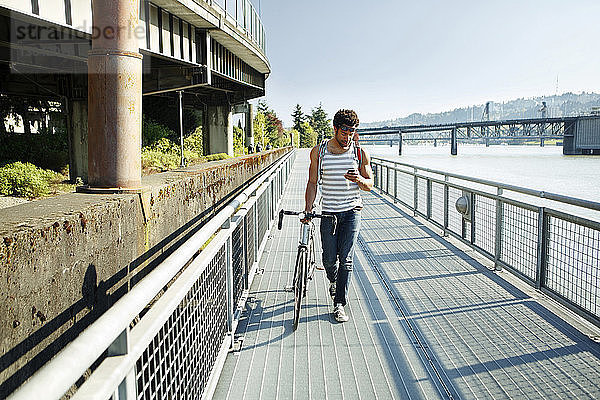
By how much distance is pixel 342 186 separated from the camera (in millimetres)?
4965

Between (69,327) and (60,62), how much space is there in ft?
68.1

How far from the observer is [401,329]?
4.79 m

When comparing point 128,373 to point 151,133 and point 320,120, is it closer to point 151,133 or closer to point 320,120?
point 151,133

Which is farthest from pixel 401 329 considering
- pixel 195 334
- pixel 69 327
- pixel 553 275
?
pixel 69 327

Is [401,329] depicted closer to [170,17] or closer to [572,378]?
[572,378]

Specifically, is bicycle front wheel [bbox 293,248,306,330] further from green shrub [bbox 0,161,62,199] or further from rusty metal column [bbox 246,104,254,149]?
rusty metal column [bbox 246,104,254,149]

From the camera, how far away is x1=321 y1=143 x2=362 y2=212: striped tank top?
4930 millimetres

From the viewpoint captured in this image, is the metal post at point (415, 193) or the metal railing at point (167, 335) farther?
the metal post at point (415, 193)

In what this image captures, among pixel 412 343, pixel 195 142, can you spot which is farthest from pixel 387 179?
pixel 195 142

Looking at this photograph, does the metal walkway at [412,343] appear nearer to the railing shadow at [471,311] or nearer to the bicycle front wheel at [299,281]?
the railing shadow at [471,311]

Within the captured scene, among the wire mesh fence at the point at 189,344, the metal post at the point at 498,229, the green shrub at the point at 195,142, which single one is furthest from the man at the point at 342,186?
the green shrub at the point at 195,142

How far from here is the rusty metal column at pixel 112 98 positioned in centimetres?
363

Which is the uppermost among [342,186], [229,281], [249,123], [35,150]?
[249,123]

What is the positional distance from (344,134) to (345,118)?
0.46ft
